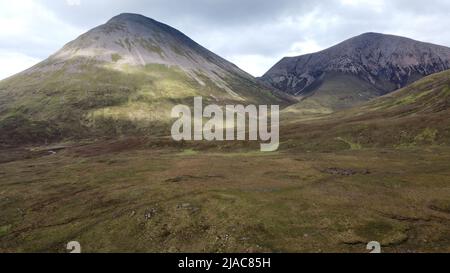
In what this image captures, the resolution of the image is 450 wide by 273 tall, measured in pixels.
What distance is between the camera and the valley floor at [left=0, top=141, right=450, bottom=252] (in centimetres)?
3519

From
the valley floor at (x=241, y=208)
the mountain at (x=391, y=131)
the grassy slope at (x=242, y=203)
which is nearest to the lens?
the valley floor at (x=241, y=208)

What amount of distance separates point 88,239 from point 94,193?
21.2 meters

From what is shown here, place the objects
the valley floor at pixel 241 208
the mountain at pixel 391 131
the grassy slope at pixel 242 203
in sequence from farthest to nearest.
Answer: the mountain at pixel 391 131
the grassy slope at pixel 242 203
the valley floor at pixel 241 208

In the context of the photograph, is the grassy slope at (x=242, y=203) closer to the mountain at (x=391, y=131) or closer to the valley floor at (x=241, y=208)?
the valley floor at (x=241, y=208)

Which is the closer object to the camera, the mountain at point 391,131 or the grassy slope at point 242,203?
the grassy slope at point 242,203

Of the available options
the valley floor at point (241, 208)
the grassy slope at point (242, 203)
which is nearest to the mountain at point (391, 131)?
the grassy slope at point (242, 203)

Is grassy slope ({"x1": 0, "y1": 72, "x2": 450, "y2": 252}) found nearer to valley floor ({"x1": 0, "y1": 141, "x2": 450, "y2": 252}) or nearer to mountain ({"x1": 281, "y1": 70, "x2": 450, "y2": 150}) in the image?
valley floor ({"x1": 0, "y1": 141, "x2": 450, "y2": 252})

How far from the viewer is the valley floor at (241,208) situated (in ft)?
115

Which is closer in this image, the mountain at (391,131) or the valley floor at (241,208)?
the valley floor at (241,208)

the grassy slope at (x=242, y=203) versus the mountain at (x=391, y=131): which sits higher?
the mountain at (x=391, y=131)

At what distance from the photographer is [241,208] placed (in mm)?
44469

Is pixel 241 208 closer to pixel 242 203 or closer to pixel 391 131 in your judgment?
pixel 242 203

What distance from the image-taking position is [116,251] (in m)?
35.0

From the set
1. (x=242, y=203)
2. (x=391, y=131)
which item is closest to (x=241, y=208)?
(x=242, y=203)
